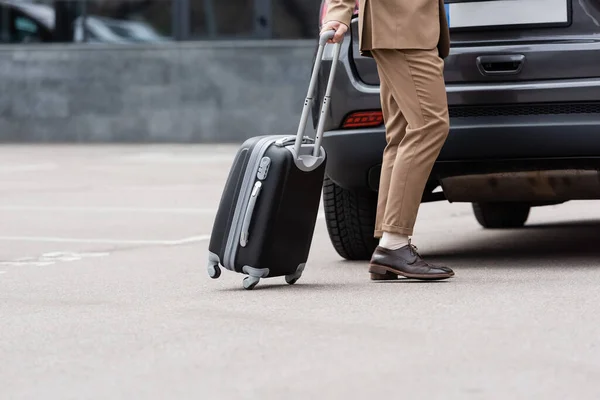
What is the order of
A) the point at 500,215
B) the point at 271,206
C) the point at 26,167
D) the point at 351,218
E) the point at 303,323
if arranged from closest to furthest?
the point at 303,323 < the point at 271,206 < the point at 351,218 < the point at 500,215 < the point at 26,167

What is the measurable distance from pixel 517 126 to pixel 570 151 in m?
0.23

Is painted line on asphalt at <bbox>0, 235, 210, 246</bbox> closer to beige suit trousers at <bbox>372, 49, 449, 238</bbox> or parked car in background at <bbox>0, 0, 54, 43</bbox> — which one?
beige suit trousers at <bbox>372, 49, 449, 238</bbox>

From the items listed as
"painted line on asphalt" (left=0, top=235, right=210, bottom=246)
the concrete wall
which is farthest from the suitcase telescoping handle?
the concrete wall

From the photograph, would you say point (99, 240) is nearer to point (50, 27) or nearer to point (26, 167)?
point (26, 167)

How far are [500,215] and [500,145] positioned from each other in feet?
8.88

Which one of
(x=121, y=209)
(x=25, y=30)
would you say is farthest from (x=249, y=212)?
(x=25, y=30)

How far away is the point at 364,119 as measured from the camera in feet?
18.9

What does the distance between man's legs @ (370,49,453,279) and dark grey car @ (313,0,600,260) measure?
1.09 feet

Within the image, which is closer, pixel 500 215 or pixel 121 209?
pixel 500 215

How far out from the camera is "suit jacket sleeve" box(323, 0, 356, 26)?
207 inches

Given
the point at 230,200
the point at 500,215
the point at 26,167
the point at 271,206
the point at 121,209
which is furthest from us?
the point at 26,167

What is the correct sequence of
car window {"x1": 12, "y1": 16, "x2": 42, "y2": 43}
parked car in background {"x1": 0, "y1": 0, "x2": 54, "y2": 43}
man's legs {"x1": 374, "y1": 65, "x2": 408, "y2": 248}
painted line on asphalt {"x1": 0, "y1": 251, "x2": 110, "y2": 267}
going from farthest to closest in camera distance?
car window {"x1": 12, "y1": 16, "x2": 42, "y2": 43}, parked car in background {"x1": 0, "y1": 0, "x2": 54, "y2": 43}, painted line on asphalt {"x1": 0, "y1": 251, "x2": 110, "y2": 267}, man's legs {"x1": 374, "y1": 65, "x2": 408, "y2": 248}

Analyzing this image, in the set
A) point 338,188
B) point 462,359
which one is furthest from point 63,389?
point 338,188

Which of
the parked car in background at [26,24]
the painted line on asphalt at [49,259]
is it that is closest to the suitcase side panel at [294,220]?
the painted line on asphalt at [49,259]
